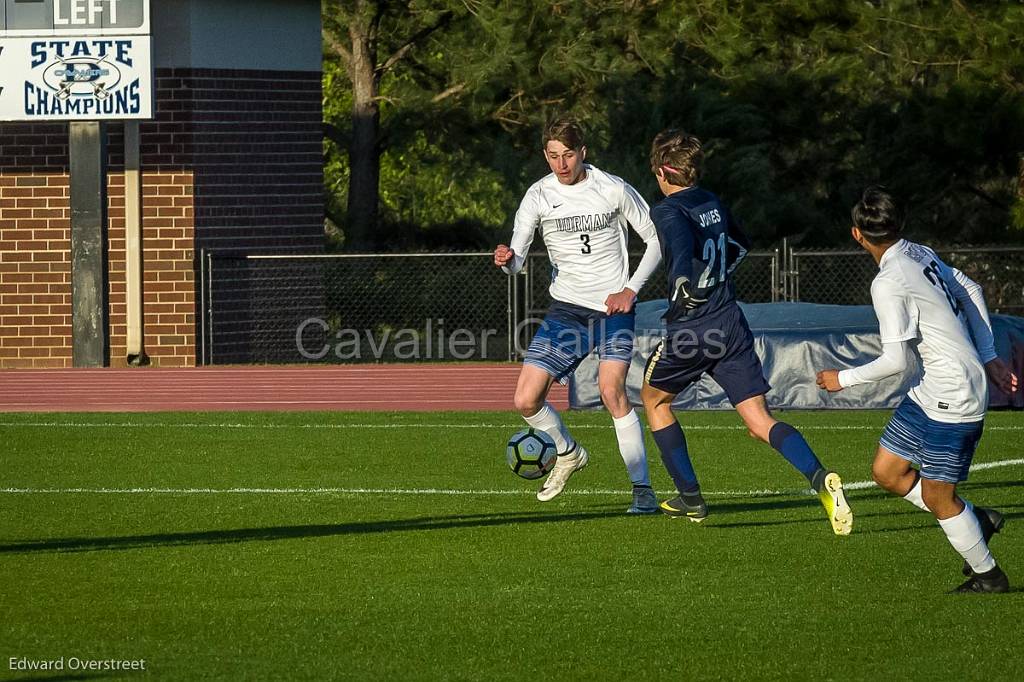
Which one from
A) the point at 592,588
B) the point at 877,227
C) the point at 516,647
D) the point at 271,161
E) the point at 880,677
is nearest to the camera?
the point at 880,677

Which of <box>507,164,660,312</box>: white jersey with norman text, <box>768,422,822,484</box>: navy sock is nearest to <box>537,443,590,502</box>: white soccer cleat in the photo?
<box>507,164,660,312</box>: white jersey with norman text

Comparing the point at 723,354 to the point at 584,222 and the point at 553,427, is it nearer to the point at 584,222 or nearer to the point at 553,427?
the point at 584,222

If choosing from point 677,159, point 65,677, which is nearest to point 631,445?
point 677,159

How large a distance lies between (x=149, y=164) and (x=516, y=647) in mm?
18421

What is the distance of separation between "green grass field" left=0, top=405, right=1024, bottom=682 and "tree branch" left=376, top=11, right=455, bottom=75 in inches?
769

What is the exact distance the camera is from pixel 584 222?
33.9 feet

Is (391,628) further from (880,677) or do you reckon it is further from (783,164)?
(783,164)

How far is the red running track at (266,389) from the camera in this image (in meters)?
19.4

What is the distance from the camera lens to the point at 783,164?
30.7m

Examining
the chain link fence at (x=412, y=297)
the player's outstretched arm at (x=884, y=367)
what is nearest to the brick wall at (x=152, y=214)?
the chain link fence at (x=412, y=297)

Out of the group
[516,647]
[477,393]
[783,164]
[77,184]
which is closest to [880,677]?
[516,647]

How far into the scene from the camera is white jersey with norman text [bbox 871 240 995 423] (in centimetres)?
749

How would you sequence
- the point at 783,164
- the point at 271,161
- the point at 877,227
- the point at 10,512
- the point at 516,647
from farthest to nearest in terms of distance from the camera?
the point at 783,164 → the point at 271,161 → the point at 10,512 → the point at 877,227 → the point at 516,647

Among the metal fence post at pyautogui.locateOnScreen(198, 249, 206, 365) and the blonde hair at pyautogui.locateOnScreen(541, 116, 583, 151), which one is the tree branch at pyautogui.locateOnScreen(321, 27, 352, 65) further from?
the blonde hair at pyautogui.locateOnScreen(541, 116, 583, 151)
